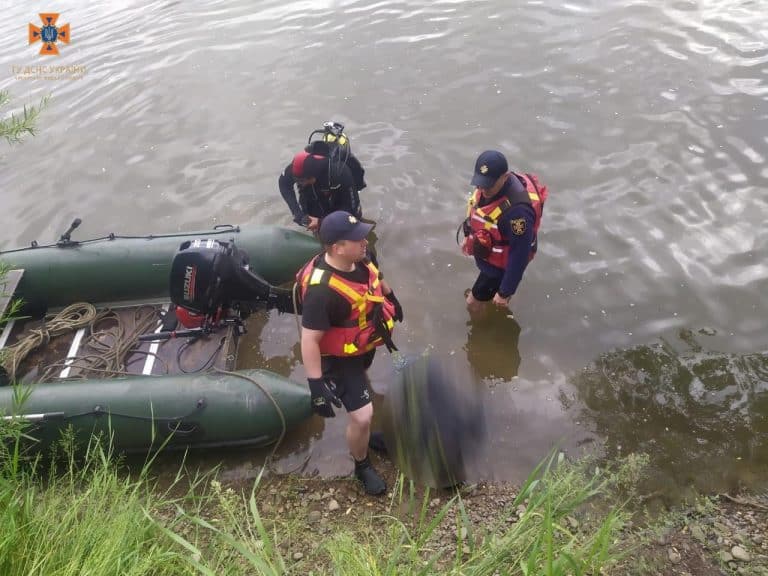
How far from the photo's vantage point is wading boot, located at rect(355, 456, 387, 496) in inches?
131

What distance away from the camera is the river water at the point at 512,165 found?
385 cm

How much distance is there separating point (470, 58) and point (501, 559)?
24.3 ft

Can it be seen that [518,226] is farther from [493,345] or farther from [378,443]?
[378,443]

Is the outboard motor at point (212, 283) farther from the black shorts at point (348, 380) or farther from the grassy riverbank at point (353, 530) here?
the grassy riverbank at point (353, 530)

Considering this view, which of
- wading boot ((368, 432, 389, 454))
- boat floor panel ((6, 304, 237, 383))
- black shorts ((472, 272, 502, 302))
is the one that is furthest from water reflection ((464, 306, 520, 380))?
boat floor panel ((6, 304, 237, 383))

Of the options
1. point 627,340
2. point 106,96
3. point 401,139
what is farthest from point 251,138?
point 627,340

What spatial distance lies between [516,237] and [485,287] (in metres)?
0.86

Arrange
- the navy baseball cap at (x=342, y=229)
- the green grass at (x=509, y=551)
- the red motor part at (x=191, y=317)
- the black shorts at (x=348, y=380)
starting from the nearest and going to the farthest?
the green grass at (x=509, y=551), the navy baseball cap at (x=342, y=229), the black shorts at (x=348, y=380), the red motor part at (x=191, y=317)

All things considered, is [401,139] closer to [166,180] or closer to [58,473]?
[166,180]

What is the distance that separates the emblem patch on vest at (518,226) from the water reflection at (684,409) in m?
1.42

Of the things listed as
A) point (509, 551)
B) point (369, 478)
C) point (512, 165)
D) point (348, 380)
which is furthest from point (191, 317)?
Answer: point (512, 165)

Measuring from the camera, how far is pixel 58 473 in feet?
11.8

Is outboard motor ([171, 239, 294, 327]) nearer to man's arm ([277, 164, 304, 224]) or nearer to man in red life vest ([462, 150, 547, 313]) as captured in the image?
man's arm ([277, 164, 304, 224])

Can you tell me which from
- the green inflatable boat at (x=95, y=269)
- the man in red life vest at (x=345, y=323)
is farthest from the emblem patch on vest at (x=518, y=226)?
the green inflatable boat at (x=95, y=269)
